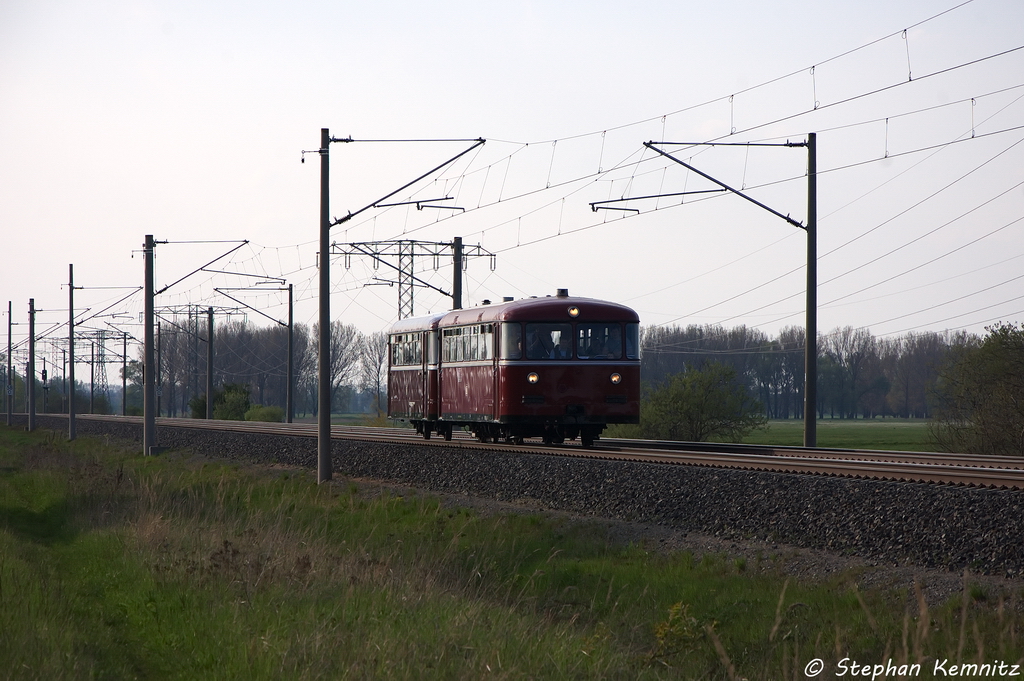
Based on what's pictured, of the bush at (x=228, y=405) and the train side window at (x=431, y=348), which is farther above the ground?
the train side window at (x=431, y=348)

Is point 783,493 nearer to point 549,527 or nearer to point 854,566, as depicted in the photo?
point 854,566

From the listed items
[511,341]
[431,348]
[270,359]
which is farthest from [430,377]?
[270,359]

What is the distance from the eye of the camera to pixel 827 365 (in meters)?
122

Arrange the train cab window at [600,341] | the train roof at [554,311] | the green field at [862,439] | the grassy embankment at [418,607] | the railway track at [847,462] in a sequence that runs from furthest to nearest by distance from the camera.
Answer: the green field at [862,439], the train cab window at [600,341], the train roof at [554,311], the railway track at [847,462], the grassy embankment at [418,607]

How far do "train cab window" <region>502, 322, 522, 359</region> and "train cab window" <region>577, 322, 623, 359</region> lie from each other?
1260 millimetres

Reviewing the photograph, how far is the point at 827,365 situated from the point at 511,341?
4167 inches

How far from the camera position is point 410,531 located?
54.4 ft

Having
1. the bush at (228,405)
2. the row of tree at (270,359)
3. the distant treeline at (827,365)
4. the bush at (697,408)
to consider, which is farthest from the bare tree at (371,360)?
the bush at (697,408)

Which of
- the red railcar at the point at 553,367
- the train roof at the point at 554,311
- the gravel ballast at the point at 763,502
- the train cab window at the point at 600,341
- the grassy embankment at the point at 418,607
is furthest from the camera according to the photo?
the train cab window at the point at 600,341

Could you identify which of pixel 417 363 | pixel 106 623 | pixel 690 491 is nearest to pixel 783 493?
pixel 690 491

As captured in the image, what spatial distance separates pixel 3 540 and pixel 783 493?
9957mm

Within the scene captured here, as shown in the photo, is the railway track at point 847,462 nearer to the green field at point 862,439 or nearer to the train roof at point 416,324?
the train roof at point 416,324

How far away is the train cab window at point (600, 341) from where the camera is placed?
2223cm

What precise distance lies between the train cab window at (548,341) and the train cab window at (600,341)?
0.84 ft
